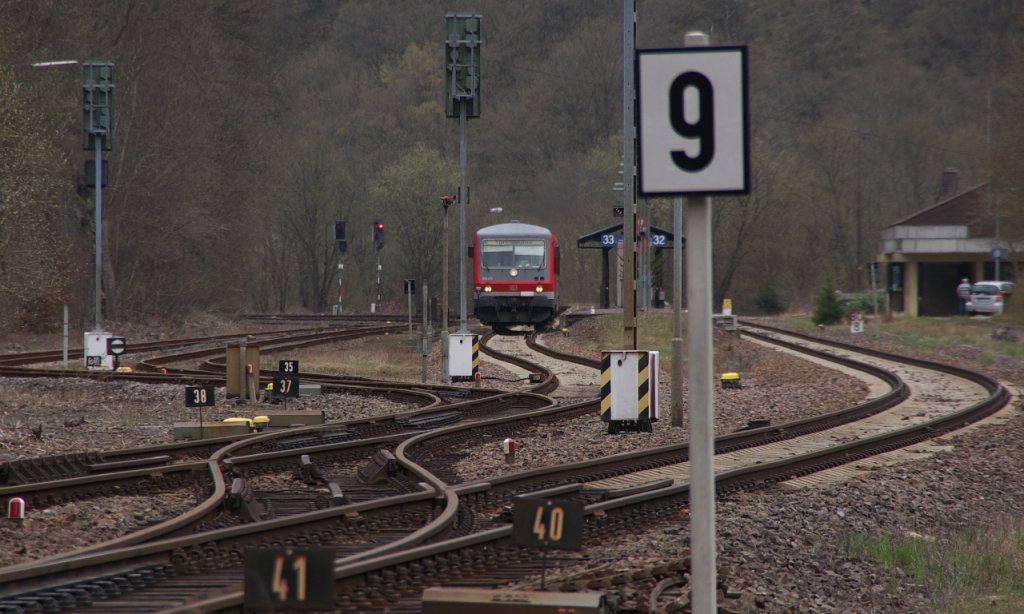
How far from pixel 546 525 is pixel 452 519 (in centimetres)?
260

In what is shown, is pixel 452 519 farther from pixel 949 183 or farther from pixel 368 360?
pixel 949 183

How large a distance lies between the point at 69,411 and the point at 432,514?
1068 centimetres

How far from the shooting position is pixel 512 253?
39.3 metres

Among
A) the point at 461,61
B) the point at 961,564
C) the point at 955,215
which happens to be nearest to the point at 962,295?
the point at 955,215

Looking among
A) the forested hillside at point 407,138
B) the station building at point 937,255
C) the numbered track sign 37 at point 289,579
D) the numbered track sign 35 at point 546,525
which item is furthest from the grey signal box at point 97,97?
the station building at point 937,255

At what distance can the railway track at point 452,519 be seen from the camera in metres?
Result: 6.43

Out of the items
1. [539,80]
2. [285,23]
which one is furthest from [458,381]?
[285,23]

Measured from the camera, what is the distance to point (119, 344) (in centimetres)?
2375

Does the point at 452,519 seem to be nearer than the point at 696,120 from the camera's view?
No

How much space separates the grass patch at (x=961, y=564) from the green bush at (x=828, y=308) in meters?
38.4

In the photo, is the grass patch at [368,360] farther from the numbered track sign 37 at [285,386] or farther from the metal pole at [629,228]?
the metal pole at [629,228]

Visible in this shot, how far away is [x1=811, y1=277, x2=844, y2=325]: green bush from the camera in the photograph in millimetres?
46969

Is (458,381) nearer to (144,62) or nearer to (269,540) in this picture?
(269,540)

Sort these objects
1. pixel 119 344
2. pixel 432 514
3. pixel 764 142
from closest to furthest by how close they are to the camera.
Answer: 1. pixel 432 514
2. pixel 119 344
3. pixel 764 142
